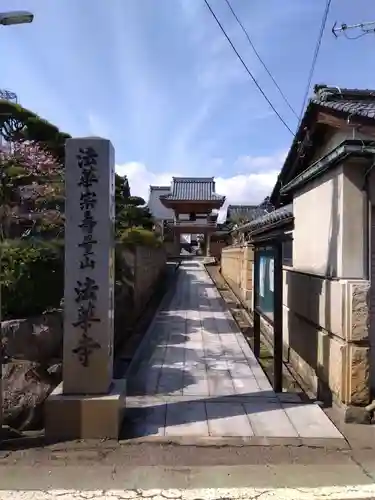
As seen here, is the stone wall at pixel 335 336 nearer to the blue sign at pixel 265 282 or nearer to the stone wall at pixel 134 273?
the blue sign at pixel 265 282

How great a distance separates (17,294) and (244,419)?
15.0 feet

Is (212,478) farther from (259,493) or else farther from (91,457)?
(91,457)

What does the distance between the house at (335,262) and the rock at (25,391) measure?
3775mm

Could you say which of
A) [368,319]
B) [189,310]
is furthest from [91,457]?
[189,310]

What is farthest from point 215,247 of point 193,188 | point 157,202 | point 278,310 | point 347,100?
point 278,310

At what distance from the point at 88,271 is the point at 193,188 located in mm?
51267

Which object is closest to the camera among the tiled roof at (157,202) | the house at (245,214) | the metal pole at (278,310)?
the metal pole at (278,310)

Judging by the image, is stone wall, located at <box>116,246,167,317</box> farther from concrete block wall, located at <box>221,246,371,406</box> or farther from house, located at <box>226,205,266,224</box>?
house, located at <box>226,205,266,224</box>

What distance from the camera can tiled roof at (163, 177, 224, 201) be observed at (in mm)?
52938

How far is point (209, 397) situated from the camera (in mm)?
6059

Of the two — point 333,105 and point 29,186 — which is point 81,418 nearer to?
point 333,105

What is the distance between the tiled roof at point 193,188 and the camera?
174 ft

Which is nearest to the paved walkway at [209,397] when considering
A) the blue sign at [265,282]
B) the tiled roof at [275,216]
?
the blue sign at [265,282]

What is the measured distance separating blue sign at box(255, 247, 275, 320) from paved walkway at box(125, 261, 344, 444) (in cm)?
111
